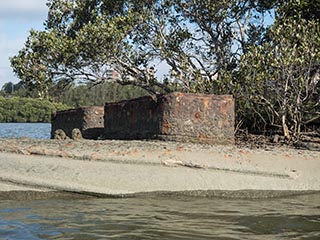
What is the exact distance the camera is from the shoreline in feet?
26.2

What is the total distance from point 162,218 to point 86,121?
377 inches

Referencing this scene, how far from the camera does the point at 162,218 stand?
6.41 metres

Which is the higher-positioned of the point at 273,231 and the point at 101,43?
the point at 101,43

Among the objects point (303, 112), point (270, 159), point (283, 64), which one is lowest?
point (270, 159)

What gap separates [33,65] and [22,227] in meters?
13.3

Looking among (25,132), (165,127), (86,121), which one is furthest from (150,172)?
(25,132)

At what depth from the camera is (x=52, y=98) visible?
20.0 metres

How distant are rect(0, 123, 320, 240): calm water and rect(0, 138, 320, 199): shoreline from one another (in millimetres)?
316

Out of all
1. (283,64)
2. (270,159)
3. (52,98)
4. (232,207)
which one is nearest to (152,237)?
(232,207)

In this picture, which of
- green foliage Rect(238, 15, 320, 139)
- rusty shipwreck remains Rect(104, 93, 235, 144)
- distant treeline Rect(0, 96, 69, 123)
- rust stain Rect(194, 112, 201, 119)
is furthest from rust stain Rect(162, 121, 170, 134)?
distant treeline Rect(0, 96, 69, 123)

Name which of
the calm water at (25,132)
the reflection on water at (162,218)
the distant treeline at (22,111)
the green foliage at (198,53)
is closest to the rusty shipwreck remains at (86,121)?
the green foliage at (198,53)

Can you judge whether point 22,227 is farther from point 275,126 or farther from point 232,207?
point 275,126

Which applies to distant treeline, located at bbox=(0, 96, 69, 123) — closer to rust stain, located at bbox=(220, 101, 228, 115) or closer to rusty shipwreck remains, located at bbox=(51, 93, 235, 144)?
rusty shipwreck remains, located at bbox=(51, 93, 235, 144)

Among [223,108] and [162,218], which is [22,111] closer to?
[223,108]
